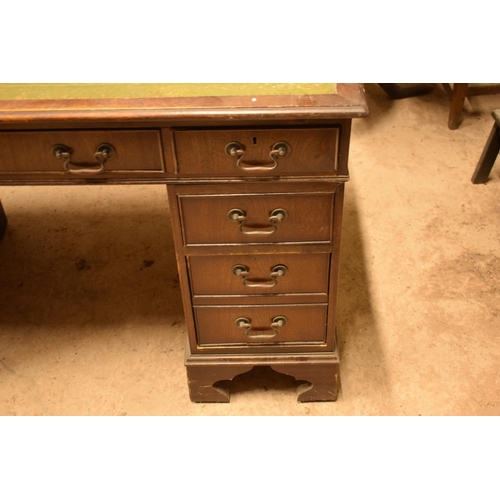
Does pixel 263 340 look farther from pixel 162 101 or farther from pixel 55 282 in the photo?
pixel 55 282

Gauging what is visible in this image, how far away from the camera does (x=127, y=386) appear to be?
1.75 metres

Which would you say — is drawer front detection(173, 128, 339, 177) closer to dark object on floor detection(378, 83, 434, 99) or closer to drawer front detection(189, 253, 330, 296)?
drawer front detection(189, 253, 330, 296)

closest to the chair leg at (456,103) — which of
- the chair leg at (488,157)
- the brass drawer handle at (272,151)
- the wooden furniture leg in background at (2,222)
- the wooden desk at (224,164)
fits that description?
the chair leg at (488,157)

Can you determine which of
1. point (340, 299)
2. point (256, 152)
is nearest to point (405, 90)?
point (340, 299)

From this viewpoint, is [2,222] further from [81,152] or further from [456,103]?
[456,103]

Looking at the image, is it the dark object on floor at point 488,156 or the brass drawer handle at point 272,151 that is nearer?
the brass drawer handle at point 272,151

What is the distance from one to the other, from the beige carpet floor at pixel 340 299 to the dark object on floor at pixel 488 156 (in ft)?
0.14

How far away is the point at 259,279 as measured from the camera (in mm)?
1457

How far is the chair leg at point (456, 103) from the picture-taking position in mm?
2646

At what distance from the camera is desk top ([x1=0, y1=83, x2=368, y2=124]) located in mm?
1111

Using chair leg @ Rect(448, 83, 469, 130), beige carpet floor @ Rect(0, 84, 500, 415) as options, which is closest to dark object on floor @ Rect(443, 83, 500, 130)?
chair leg @ Rect(448, 83, 469, 130)

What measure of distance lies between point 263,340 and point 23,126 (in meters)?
0.81

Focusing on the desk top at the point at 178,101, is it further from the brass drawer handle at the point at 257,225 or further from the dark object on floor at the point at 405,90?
the dark object on floor at the point at 405,90

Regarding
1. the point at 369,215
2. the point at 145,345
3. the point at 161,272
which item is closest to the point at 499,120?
the point at 369,215
